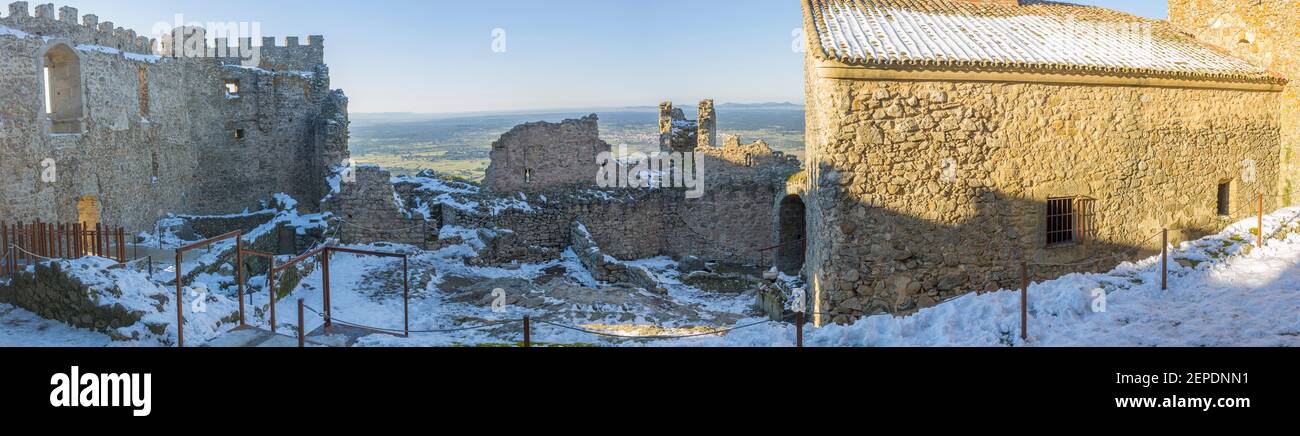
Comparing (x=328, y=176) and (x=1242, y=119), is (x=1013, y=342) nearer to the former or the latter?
(x=1242, y=119)

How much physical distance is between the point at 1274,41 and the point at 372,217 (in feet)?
60.1

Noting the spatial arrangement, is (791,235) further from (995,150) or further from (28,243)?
(28,243)

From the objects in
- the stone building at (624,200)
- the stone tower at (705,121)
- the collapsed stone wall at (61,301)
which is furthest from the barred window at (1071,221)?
the stone tower at (705,121)

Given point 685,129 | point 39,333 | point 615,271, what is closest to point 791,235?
point 615,271

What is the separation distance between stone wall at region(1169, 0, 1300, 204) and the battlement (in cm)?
2358

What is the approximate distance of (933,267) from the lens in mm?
13055

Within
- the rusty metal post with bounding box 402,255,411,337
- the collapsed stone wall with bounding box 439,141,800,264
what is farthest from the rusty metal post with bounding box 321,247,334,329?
the collapsed stone wall with bounding box 439,141,800,264

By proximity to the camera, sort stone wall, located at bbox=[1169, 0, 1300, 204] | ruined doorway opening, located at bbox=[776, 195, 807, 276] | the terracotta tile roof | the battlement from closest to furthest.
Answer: the terracotta tile roof
stone wall, located at bbox=[1169, 0, 1300, 204]
the battlement
ruined doorway opening, located at bbox=[776, 195, 807, 276]

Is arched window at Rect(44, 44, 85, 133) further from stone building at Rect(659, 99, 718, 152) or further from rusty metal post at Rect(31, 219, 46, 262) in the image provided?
stone building at Rect(659, 99, 718, 152)

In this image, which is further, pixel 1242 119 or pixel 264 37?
pixel 264 37

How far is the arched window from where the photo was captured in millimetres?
19625

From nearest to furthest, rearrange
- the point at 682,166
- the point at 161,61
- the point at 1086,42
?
1. the point at 1086,42
2. the point at 161,61
3. the point at 682,166

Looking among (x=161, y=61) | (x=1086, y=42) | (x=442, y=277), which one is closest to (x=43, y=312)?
(x=442, y=277)
